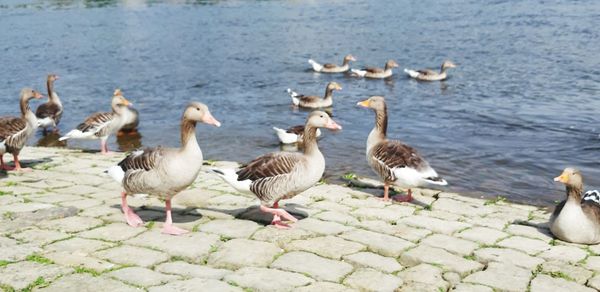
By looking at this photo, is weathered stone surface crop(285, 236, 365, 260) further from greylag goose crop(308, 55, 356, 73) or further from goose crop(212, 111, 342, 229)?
greylag goose crop(308, 55, 356, 73)

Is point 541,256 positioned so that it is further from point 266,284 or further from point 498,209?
point 266,284

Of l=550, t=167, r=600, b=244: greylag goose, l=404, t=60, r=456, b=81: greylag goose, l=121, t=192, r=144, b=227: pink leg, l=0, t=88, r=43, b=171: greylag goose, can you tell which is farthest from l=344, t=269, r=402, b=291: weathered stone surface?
l=404, t=60, r=456, b=81: greylag goose

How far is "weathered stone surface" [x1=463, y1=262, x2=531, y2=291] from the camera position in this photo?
6801 millimetres

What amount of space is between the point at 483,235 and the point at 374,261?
2.10 metres

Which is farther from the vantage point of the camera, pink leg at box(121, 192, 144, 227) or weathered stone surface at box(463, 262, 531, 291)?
pink leg at box(121, 192, 144, 227)

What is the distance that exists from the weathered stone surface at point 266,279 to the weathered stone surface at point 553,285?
2.43 meters

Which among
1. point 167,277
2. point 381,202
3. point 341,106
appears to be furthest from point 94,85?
point 167,277

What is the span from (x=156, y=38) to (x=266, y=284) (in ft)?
123

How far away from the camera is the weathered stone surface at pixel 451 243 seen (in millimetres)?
7907

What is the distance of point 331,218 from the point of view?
9.22 meters

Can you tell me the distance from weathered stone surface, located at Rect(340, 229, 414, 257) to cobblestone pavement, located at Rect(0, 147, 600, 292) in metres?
0.01

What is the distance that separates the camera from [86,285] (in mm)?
6348

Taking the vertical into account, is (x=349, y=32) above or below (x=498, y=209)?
above

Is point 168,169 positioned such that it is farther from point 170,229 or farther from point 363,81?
point 363,81
